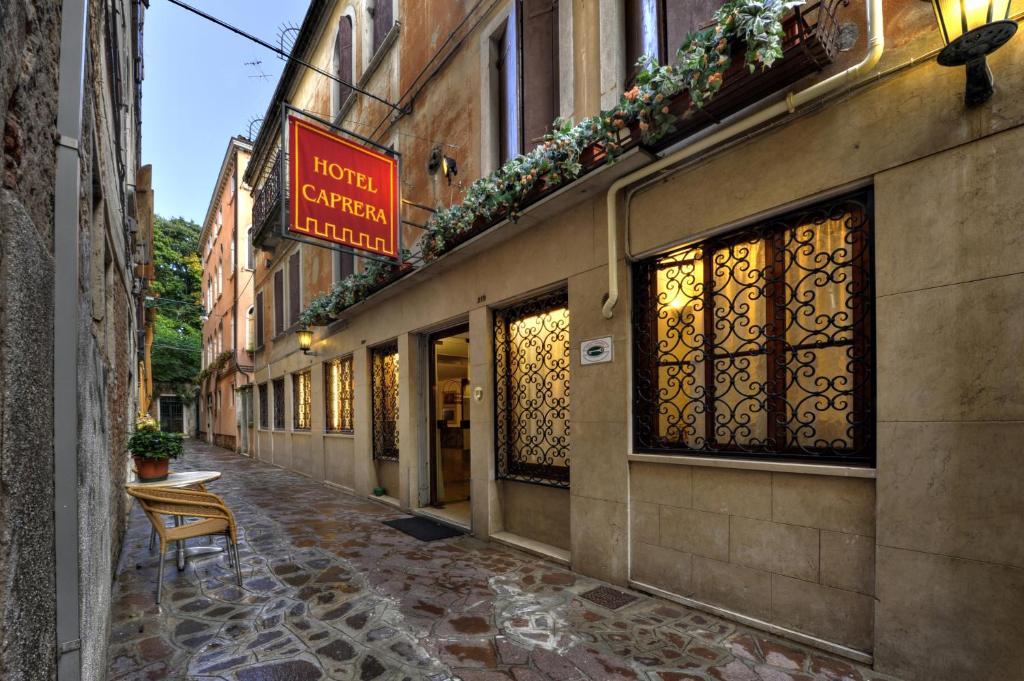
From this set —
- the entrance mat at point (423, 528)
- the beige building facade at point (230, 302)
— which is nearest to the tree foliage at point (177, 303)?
the beige building facade at point (230, 302)

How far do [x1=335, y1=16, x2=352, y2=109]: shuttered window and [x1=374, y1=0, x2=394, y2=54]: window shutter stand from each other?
108 cm

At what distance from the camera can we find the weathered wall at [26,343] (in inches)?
43.9

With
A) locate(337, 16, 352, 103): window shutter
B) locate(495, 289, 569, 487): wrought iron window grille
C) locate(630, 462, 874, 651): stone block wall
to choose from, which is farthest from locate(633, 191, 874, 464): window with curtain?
locate(337, 16, 352, 103): window shutter

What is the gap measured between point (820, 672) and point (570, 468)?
257 cm

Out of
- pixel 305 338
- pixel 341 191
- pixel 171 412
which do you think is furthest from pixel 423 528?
pixel 171 412

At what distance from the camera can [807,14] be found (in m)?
3.65

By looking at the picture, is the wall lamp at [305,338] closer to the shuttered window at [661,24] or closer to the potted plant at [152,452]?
the potted plant at [152,452]

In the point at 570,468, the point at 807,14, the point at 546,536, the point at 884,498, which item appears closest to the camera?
the point at 884,498

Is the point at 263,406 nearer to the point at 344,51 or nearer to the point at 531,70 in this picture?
the point at 344,51

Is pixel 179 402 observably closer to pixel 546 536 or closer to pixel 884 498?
pixel 546 536

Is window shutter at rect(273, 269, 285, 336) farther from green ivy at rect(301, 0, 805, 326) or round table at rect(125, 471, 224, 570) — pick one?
green ivy at rect(301, 0, 805, 326)

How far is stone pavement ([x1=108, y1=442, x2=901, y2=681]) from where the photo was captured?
3223 millimetres

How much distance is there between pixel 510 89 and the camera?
6.61m

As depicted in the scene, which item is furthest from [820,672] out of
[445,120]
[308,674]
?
[445,120]
